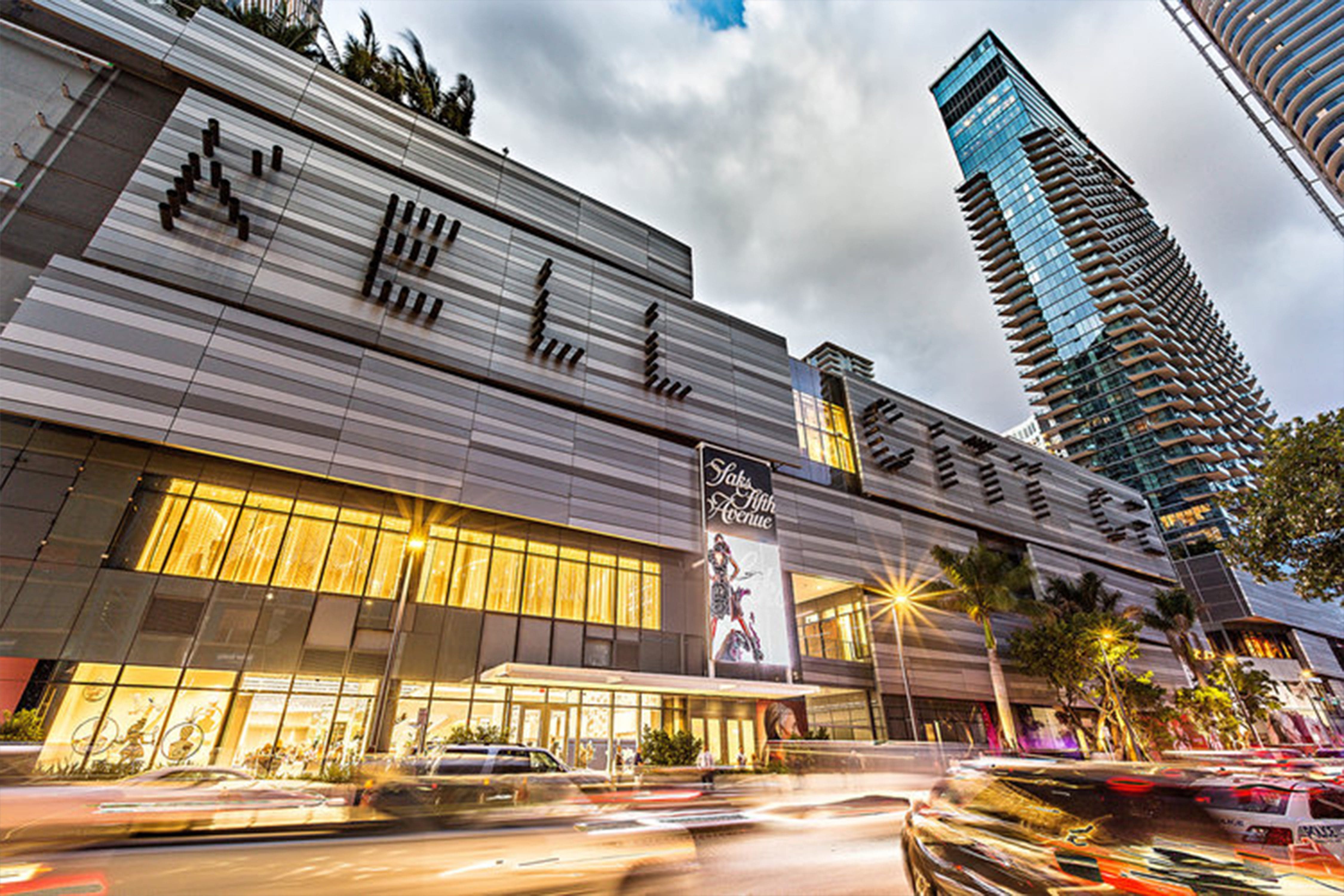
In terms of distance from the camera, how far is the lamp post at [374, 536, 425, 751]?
17078mm

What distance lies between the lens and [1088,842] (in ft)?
11.3

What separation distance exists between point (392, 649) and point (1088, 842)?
17933 mm

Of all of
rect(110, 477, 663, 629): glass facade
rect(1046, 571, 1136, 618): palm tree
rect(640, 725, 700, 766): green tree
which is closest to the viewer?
A: rect(110, 477, 663, 629): glass facade

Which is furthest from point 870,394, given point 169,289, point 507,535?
point 169,289

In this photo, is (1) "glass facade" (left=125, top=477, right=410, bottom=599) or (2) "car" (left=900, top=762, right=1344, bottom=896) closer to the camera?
(2) "car" (left=900, top=762, right=1344, bottom=896)

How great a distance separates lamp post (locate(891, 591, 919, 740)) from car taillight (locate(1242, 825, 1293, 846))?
23.6 m

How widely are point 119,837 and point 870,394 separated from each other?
42.0m

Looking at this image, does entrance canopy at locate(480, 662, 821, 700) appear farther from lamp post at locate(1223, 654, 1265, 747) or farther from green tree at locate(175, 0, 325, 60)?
lamp post at locate(1223, 654, 1265, 747)

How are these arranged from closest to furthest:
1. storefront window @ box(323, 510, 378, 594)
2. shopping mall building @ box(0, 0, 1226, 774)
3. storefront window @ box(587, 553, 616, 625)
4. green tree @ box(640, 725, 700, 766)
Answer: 1. shopping mall building @ box(0, 0, 1226, 774)
2. storefront window @ box(323, 510, 378, 594)
3. green tree @ box(640, 725, 700, 766)
4. storefront window @ box(587, 553, 616, 625)

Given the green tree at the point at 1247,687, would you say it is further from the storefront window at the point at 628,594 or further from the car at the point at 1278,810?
the car at the point at 1278,810

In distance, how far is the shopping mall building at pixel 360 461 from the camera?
1669 centimetres

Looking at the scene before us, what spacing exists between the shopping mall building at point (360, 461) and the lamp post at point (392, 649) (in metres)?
0.20

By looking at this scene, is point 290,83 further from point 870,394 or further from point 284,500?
point 870,394

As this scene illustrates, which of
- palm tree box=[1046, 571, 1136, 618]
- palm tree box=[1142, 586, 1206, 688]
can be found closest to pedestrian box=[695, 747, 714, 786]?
palm tree box=[1046, 571, 1136, 618]
